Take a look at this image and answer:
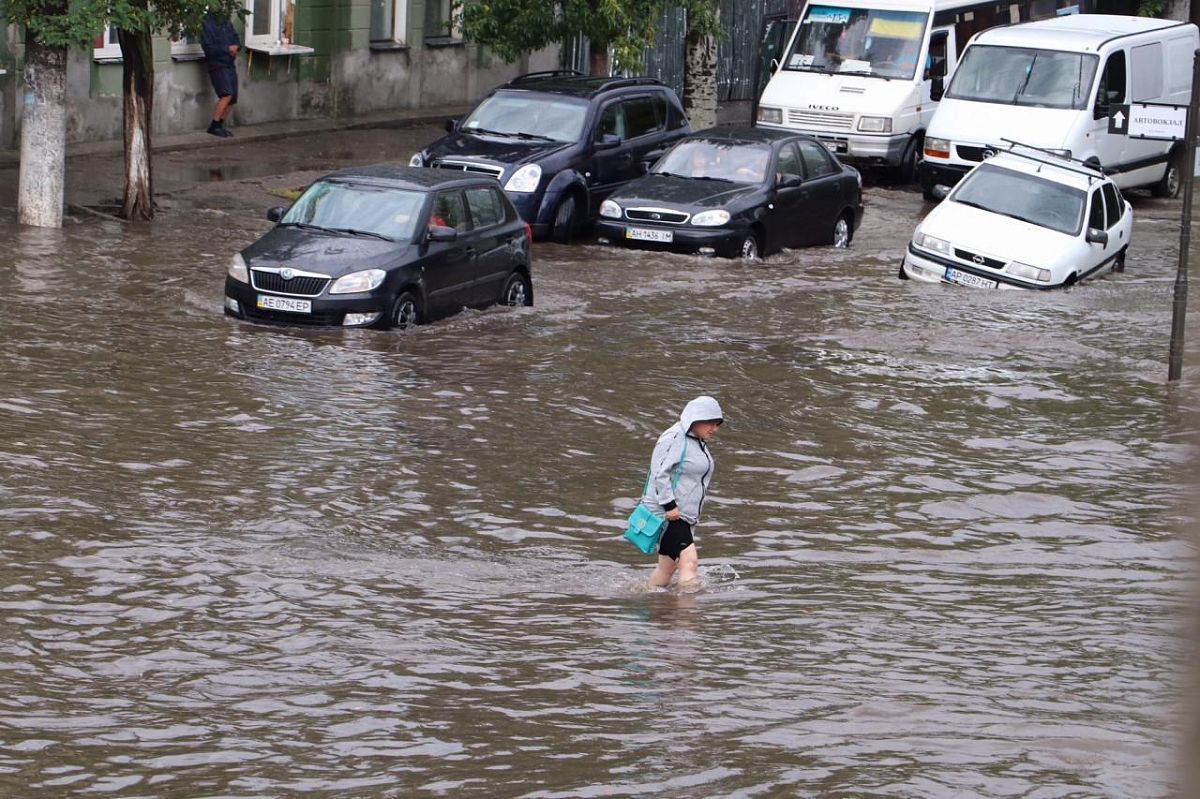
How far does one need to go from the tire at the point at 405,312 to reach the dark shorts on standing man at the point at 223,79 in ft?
38.5

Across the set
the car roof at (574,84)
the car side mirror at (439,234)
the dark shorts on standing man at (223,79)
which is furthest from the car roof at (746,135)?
the dark shorts on standing man at (223,79)

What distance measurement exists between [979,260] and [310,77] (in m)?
14.1

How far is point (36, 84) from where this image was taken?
18.8 m

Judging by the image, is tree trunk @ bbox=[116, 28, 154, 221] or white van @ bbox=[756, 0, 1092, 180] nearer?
tree trunk @ bbox=[116, 28, 154, 221]

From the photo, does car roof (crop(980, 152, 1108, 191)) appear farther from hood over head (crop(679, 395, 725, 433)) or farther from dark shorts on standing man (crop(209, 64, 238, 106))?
hood over head (crop(679, 395, 725, 433))

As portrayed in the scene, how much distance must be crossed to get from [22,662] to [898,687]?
374cm

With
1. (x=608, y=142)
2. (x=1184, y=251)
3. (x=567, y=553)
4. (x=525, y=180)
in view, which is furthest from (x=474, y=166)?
(x=567, y=553)

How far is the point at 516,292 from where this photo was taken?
17250 mm

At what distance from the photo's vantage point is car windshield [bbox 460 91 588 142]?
70.8ft

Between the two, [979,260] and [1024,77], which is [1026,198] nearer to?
[979,260]

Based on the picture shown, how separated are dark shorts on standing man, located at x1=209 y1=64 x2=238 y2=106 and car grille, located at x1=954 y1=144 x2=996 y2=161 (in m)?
11.1

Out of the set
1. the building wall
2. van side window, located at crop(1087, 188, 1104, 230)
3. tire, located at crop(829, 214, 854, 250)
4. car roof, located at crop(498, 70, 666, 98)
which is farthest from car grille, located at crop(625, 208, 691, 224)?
the building wall

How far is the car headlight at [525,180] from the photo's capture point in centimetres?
2066

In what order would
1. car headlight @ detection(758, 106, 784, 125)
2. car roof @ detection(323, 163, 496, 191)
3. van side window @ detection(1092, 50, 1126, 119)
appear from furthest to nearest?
car headlight @ detection(758, 106, 784, 125) → van side window @ detection(1092, 50, 1126, 119) → car roof @ detection(323, 163, 496, 191)
